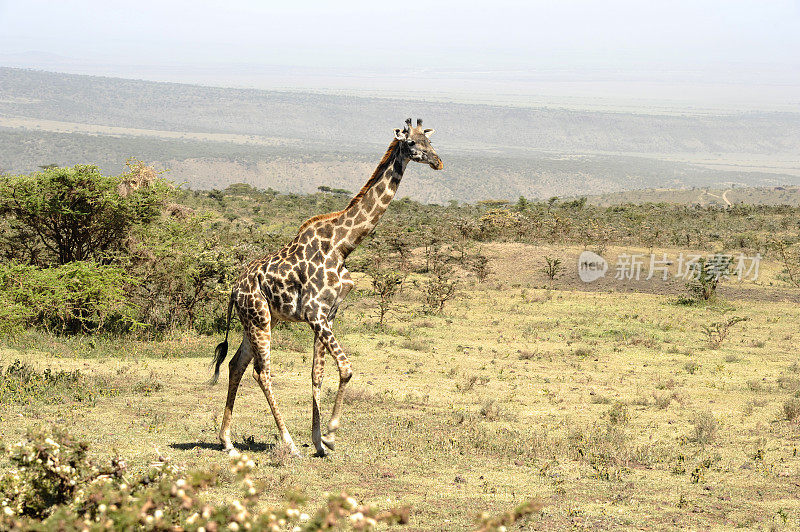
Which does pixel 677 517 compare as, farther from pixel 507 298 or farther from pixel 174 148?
pixel 174 148

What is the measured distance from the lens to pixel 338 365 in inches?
359

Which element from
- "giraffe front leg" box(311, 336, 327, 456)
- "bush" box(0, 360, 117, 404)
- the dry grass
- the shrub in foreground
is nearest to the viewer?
the shrub in foreground

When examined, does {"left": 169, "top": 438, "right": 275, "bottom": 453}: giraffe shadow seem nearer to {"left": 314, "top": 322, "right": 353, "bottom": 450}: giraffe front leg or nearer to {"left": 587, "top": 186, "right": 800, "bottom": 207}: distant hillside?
{"left": 314, "top": 322, "right": 353, "bottom": 450}: giraffe front leg

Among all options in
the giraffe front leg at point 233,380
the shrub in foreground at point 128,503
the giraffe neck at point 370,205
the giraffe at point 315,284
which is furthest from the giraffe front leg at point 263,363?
the shrub in foreground at point 128,503

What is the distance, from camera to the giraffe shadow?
31.2ft

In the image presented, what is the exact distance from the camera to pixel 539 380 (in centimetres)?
1548

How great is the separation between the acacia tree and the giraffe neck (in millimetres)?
9332

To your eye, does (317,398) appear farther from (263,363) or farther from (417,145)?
(417,145)

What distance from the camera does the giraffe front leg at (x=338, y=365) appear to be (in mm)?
9102

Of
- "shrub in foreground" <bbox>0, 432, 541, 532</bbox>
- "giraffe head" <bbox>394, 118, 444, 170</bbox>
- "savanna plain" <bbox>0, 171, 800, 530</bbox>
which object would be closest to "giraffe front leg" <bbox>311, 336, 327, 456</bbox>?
"savanna plain" <bbox>0, 171, 800, 530</bbox>

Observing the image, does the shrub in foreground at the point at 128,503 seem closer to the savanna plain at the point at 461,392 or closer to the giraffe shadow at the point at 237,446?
the savanna plain at the point at 461,392

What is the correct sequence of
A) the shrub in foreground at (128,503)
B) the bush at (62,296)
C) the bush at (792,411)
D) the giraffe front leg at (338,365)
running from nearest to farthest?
the shrub in foreground at (128,503) → the giraffe front leg at (338,365) → the bush at (792,411) → the bush at (62,296)

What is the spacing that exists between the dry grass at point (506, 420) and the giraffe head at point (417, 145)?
3780mm

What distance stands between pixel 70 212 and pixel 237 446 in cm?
933
